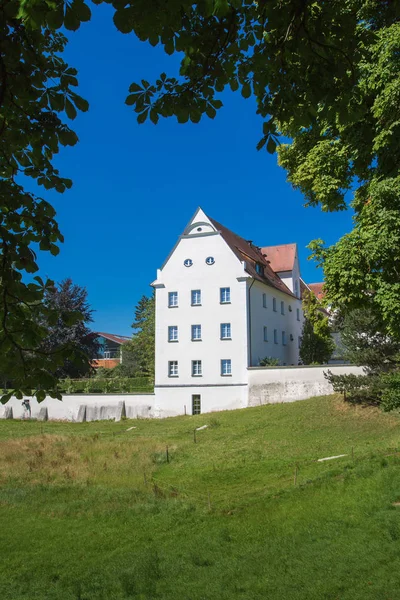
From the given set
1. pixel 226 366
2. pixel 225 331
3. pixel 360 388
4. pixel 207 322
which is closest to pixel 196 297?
pixel 207 322

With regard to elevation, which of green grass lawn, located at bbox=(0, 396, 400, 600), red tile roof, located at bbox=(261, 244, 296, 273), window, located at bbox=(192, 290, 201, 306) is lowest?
green grass lawn, located at bbox=(0, 396, 400, 600)

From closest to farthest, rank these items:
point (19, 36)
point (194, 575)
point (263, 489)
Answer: point (19, 36) → point (194, 575) → point (263, 489)

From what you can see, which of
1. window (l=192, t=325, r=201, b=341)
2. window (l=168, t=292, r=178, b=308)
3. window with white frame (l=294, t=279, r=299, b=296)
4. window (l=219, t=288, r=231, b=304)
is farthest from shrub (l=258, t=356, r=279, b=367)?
window with white frame (l=294, t=279, r=299, b=296)

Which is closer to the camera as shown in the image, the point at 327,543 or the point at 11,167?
the point at 11,167

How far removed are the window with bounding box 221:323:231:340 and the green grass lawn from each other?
16.3 metres

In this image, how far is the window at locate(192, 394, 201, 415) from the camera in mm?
36969

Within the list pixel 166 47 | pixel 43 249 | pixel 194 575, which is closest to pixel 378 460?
pixel 194 575

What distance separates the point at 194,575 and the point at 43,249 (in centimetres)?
601

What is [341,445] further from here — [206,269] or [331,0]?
[206,269]

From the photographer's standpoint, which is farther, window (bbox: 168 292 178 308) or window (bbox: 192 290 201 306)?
window (bbox: 168 292 178 308)

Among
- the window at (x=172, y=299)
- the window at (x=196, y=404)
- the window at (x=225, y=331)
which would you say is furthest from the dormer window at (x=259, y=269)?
the window at (x=196, y=404)

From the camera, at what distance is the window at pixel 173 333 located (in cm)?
3884

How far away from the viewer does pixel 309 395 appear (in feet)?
108

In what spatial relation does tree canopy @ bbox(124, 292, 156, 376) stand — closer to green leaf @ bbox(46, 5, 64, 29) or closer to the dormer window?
the dormer window
